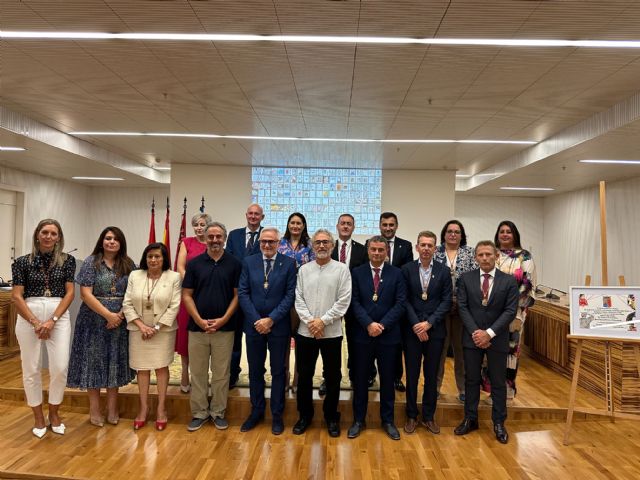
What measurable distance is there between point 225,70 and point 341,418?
3375mm

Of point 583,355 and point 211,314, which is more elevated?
point 211,314

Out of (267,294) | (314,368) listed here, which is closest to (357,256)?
(267,294)

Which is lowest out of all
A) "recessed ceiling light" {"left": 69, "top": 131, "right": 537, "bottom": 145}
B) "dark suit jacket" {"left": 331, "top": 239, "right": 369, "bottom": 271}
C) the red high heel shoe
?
the red high heel shoe

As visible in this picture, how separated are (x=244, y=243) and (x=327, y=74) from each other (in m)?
1.80

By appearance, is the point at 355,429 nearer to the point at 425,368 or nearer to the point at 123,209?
the point at 425,368

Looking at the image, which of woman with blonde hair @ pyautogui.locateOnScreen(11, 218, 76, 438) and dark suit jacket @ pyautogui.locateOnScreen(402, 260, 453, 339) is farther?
dark suit jacket @ pyautogui.locateOnScreen(402, 260, 453, 339)

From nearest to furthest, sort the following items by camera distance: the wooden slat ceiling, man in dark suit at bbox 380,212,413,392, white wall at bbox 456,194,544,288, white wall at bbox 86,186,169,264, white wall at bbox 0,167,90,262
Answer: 1. the wooden slat ceiling
2. man in dark suit at bbox 380,212,413,392
3. white wall at bbox 0,167,90,262
4. white wall at bbox 456,194,544,288
5. white wall at bbox 86,186,169,264

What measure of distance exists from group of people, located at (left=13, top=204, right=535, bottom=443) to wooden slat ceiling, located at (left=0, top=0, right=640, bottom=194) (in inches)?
62.0

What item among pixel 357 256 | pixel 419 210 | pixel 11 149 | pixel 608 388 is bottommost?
pixel 608 388

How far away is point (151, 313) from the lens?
3635 millimetres

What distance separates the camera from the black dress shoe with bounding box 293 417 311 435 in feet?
12.0

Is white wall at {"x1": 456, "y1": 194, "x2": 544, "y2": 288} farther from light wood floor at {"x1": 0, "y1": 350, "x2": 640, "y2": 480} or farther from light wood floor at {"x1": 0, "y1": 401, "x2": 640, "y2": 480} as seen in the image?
light wood floor at {"x1": 0, "y1": 401, "x2": 640, "y2": 480}

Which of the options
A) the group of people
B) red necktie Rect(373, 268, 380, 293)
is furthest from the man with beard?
red necktie Rect(373, 268, 380, 293)

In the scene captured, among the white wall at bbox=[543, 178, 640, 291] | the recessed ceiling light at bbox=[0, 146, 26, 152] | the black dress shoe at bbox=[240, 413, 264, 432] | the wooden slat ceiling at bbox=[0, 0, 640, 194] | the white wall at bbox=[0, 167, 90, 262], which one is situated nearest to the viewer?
the wooden slat ceiling at bbox=[0, 0, 640, 194]
